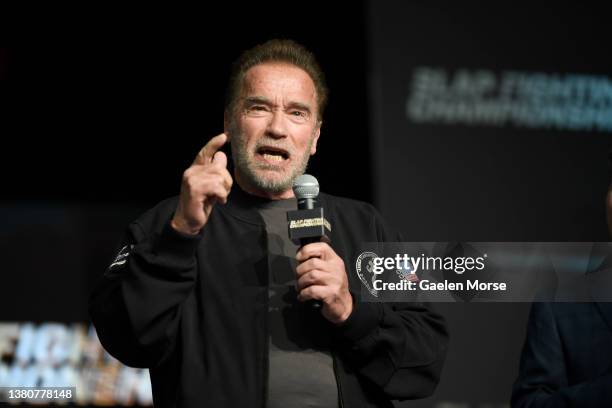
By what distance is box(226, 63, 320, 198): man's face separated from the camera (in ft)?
7.30

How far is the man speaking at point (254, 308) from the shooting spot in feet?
6.18

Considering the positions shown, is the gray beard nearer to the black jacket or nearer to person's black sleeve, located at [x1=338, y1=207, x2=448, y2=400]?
the black jacket

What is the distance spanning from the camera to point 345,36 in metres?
4.24

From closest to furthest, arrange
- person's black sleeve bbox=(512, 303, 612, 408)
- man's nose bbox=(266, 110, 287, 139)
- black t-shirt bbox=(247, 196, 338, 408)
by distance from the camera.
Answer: black t-shirt bbox=(247, 196, 338, 408), person's black sleeve bbox=(512, 303, 612, 408), man's nose bbox=(266, 110, 287, 139)

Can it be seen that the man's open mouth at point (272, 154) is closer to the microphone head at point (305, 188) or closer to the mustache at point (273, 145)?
the mustache at point (273, 145)

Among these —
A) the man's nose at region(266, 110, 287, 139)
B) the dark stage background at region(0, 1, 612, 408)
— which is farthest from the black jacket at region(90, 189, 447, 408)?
the dark stage background at region(0, 1, 612, 408)

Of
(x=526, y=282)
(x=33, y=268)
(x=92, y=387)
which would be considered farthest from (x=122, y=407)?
(x=526, y=282)

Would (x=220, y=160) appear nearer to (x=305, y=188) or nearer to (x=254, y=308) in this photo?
(x=305, y=188)

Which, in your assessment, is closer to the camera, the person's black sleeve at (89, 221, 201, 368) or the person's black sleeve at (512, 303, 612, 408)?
the person's black sleeve at (89, 221, 201, 368)

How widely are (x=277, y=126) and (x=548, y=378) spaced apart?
3.12ft

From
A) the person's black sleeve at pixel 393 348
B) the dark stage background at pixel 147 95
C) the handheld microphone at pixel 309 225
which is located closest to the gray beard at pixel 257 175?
the handheld microphone at pixel 309 225

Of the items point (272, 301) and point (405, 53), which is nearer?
point (272, 301)

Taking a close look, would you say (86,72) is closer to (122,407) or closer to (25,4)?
(25,4)

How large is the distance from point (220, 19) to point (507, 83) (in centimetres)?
143
